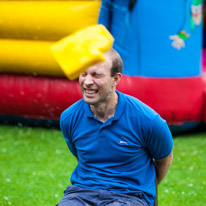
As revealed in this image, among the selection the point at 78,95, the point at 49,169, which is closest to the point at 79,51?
the point at 49,169

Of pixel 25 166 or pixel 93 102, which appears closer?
pixel 93 102

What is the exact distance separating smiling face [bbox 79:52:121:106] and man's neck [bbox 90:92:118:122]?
87mm

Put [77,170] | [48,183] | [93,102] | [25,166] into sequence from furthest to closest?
[25,166] → [48,183] → [77,170] → [93,102]

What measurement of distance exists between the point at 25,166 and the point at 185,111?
2293mm

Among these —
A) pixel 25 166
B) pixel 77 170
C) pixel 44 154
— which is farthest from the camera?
pixel 44 154

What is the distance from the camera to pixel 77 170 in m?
2.83

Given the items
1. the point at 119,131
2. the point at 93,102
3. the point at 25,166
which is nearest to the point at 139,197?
the point at 119,131

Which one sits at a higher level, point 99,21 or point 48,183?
point 99,21

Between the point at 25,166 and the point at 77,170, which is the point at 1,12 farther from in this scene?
the point at 77,170

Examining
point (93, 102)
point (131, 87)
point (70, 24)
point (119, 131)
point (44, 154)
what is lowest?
point (44, 154)

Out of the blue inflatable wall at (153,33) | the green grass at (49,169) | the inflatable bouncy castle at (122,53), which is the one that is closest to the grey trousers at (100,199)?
the green grass at (49,169)

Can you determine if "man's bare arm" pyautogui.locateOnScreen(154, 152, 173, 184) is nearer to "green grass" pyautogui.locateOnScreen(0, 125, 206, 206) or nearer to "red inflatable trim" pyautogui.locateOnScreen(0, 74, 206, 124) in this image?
"green grass" pyautogui.locateOnScreen(0, 125, 206, 206)

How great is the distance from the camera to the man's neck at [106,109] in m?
2.64

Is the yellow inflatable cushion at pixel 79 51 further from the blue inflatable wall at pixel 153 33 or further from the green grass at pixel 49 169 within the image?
the blue inflatable wall at pixel 153 33
